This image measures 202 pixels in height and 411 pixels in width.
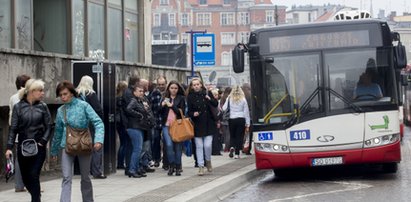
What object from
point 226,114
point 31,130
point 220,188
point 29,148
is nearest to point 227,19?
point 226,114

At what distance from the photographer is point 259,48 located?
17500 millimetres

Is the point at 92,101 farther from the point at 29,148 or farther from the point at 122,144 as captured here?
the point at 29,148

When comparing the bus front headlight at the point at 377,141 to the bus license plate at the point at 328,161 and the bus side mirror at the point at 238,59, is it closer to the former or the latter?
the bus license plate at the point at 328,161

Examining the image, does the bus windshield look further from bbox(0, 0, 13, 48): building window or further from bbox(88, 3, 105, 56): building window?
bbox(88, 3, 105, 56): building window

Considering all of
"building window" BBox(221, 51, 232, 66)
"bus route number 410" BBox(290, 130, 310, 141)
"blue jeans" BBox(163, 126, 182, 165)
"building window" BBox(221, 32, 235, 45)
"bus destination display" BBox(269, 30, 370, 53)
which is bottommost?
"blue jeans" BBox(163, 126, 182, 165)

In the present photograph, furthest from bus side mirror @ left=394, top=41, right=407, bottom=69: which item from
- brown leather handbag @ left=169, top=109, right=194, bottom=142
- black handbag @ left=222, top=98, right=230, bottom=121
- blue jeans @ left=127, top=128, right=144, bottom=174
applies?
black handbag @ left=222, top=98, right=230, bottom=121

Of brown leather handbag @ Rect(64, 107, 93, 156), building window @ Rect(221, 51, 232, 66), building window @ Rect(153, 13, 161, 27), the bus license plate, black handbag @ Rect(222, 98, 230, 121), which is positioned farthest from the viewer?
building window @ Rect(153, 13, 161, 27)

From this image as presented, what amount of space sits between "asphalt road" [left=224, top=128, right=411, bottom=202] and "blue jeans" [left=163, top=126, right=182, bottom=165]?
1.47 meters

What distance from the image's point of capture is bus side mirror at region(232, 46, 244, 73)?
1697cm

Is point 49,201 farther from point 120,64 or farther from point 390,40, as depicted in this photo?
point 120,64

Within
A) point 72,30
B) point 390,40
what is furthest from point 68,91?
point 72,30

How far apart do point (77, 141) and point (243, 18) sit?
120144mm

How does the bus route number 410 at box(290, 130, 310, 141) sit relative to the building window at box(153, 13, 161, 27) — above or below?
below

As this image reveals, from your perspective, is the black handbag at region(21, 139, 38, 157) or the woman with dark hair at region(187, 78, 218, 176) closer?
A: the black handbag at region(21, 139, 38, 157)
